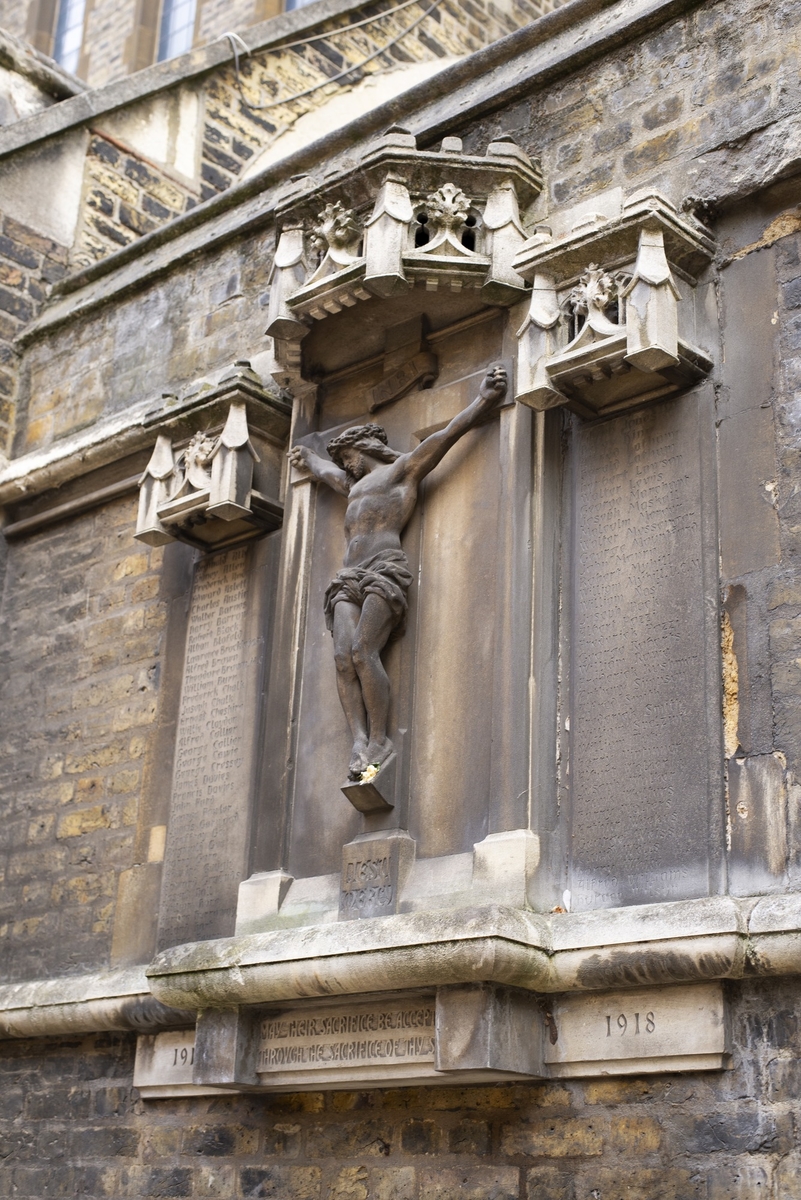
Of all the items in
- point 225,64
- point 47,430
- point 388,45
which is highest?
point 388,45

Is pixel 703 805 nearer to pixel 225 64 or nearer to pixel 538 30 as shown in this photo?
pixel 538 30

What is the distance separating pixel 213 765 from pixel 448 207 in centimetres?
248

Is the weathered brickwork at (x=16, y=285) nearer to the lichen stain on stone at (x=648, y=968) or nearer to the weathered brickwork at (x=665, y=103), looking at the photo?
the weathered brickwork at (x=665, y=103)

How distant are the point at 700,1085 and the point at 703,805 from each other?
829 mm

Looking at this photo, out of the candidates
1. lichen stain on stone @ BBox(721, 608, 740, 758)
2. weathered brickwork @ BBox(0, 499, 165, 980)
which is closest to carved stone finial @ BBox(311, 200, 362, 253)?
weathered brickwork @ BBox(0, 499, 165, 980)

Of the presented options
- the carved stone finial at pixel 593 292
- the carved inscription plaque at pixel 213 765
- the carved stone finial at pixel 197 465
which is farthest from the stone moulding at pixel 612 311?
the carved inscription plaque at pixel 213 765

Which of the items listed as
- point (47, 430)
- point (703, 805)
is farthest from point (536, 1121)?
point (47, 430)

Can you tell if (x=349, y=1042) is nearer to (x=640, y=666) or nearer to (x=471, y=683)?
(x=471, y=683)

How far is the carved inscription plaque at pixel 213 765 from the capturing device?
6.41 m

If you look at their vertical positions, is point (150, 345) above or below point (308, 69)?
below

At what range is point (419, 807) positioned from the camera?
564 cm

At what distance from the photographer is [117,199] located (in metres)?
9.67

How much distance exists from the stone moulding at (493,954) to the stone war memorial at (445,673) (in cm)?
1

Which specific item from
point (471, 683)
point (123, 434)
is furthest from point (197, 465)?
point (471, 683)
